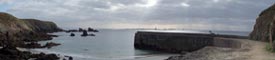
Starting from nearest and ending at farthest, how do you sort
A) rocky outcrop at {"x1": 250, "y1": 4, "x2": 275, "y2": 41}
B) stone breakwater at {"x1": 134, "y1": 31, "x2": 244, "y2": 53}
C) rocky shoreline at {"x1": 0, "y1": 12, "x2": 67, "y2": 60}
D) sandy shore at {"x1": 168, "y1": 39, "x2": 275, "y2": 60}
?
sandy shore at {"x1": 168, "y1": 39, "x2": 275, "y2": 60} < rocky outcrop at {"x1": 250, "y1": 4, "x2": 275, "y2": 41} < rocky shoreline at {"x1": 0, "y1": 12, "x2": 67, "y2": 60} < stone breakwater at {"x1": 134, "y1": 31, "x2": 244, "y2": 53}

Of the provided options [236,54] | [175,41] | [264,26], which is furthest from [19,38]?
[236,54]

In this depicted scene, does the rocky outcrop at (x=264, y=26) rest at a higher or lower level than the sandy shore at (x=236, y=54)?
higher

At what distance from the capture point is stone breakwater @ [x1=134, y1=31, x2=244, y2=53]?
166 feet

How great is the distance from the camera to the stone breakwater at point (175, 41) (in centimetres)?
5066

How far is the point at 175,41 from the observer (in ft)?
183

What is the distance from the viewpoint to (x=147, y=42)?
63062 mm

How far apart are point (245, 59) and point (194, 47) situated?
104 feet

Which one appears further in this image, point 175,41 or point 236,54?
point 175,41

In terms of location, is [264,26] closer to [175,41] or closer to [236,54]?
[236,54]

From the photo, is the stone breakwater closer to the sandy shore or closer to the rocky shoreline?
the rocky shoreline

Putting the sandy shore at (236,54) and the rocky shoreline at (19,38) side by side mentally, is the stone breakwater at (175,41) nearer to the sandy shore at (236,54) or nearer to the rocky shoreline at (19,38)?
the rocky shoreline at (19,38)

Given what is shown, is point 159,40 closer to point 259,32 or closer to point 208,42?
point 208,42

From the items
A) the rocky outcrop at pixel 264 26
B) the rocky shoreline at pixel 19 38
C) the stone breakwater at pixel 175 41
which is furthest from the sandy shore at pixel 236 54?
the rocky shoreline at pixel 19 38

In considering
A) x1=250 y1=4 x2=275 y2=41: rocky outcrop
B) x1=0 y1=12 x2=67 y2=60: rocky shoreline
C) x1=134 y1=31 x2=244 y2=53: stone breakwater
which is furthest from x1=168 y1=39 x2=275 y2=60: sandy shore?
x1=0 y1=12 x2=67 y2=60: rocky shoreline
